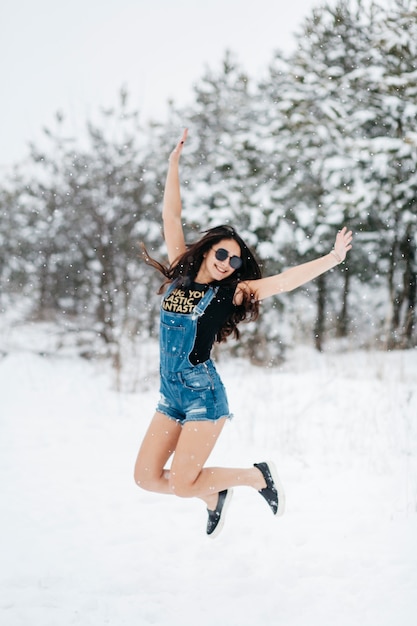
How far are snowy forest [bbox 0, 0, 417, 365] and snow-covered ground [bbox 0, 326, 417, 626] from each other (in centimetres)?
232

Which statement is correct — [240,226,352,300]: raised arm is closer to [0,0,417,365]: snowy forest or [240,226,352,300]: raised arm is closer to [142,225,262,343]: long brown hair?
[142,225,262,343]: long brown hair

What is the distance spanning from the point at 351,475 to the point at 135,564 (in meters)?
2.07

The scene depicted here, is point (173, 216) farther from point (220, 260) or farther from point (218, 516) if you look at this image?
point (218, 516)

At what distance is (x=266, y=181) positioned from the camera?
10117 mm

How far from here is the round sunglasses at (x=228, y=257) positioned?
2771 millimetres

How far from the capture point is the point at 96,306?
32.2ft

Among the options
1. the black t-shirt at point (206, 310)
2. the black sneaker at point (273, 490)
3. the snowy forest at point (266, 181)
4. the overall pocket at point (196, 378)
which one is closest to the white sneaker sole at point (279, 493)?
the black sneaker at point (273, 490)

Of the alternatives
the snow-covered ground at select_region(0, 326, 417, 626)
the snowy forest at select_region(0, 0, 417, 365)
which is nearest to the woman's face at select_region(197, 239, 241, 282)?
the snow-covered ground at select_region(0, 326, 417, 626)

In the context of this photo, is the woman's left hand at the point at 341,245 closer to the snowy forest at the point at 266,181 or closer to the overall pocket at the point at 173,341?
the overall pocket at the point at 173,341

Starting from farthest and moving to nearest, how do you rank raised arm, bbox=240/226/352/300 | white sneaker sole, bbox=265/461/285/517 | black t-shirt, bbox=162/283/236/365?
white sneaker sole, bbox=265/461/285/517 < black t-shirt, bbox=162/283/236/365 < raised arm, bbox=240/226/352/300

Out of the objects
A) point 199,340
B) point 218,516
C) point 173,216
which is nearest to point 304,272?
point 199,340

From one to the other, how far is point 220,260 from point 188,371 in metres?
0.62

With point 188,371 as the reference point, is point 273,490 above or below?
below

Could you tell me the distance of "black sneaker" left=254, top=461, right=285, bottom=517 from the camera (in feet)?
10.3
